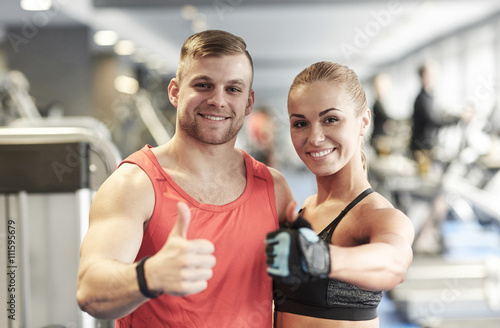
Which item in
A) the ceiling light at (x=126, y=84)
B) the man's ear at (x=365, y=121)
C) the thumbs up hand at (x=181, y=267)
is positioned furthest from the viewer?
the ceiling light at (x=126, y=84)

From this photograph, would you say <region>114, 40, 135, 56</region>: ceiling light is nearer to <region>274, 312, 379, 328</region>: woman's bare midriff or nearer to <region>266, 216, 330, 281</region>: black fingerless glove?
<region>274, 312, 379, 328</region>: woman's bare midriff

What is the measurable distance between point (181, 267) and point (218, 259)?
0.43 metres

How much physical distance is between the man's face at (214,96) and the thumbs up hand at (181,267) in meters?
0.50

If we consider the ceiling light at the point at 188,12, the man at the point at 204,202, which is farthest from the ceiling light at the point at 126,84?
the man at the point at 204,202

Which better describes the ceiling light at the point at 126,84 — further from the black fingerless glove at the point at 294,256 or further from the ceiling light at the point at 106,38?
the black fingerless glove at the point at 294,256

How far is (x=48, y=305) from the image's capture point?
2141mm

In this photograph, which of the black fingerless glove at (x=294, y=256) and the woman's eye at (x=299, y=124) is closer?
the black fingerless glove at (x=294, y=256)

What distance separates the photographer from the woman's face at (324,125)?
1464 millimetres

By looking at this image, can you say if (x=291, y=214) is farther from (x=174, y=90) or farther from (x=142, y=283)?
(x=174, y=90)

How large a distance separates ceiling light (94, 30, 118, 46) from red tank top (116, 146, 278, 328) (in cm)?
989

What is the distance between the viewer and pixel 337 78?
1.49 metres

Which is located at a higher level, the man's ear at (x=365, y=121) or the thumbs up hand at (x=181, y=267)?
the man's ear at (x=365, y=121)

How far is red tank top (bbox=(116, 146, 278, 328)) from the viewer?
1.43m

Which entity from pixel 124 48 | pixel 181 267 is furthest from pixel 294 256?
pixel 124 48
